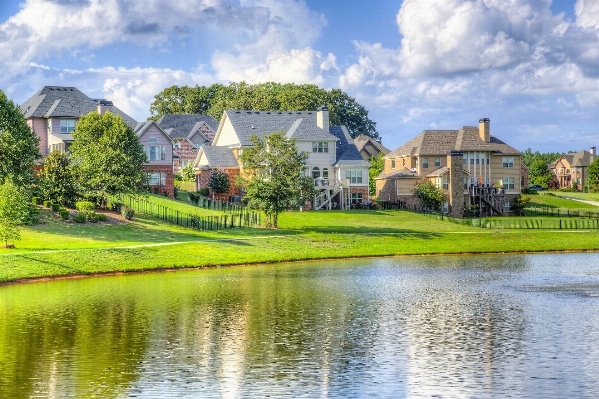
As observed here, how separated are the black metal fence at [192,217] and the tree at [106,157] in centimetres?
199

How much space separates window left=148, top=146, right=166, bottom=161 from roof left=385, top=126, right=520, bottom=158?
29100mm

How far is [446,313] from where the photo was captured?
34281mm

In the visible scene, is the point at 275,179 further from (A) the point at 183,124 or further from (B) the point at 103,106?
(A) the point at 183,124

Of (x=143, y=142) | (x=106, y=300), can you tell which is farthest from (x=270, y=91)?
(x=106, y=300)

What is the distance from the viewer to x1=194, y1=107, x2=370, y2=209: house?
9300 cm

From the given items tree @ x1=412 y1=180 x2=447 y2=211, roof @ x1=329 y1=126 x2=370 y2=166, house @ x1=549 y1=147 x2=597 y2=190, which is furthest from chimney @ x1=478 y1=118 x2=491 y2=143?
house @ x1=549 y1=147 x2=597 y2=190

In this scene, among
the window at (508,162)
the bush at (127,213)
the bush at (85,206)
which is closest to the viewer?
the bush at (85,206)

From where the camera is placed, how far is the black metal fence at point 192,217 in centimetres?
7106

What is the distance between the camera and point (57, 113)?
94000 mm

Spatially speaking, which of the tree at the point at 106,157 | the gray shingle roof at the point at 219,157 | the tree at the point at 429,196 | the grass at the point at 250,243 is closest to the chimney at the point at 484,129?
the tree at the point at 429,196

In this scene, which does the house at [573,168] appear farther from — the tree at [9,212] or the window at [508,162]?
the tree at [9,212]

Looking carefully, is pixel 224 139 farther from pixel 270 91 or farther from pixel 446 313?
pixel 446 313

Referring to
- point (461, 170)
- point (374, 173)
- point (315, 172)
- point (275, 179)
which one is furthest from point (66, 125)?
point (461, 170)

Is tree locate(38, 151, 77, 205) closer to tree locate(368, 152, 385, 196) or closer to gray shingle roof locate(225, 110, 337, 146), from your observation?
gray shingle roof locate(225, 110, 337, 146)
